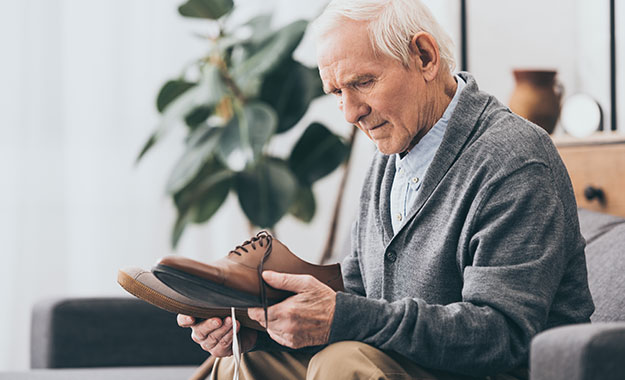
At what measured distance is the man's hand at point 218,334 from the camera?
1.18m

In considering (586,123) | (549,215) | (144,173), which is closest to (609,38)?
(586,123)

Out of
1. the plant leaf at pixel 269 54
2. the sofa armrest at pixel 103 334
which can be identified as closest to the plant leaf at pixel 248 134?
the plant leaf at pixel 269 54

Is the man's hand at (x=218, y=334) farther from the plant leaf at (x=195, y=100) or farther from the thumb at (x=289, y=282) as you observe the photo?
the plant leaf at (x=195, y=100)

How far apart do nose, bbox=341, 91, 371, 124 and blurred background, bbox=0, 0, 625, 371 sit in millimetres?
1699

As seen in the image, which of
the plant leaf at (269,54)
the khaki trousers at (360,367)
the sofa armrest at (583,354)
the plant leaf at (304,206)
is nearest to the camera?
the sofa armrest at (583,354)

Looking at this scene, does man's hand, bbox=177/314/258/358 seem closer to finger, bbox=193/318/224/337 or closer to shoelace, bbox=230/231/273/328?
finger, bbox=193/318/224/337

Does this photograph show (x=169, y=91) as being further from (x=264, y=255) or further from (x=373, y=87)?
(x=264, y=255)

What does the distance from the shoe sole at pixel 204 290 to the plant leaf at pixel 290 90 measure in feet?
5.13

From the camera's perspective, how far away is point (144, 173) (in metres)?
3.02

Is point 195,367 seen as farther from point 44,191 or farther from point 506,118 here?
point 44,191

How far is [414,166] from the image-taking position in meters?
1.25

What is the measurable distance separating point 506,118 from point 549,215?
0.63 ft

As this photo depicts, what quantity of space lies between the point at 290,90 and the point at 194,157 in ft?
1.31

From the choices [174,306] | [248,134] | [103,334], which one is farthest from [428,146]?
[248,134]
